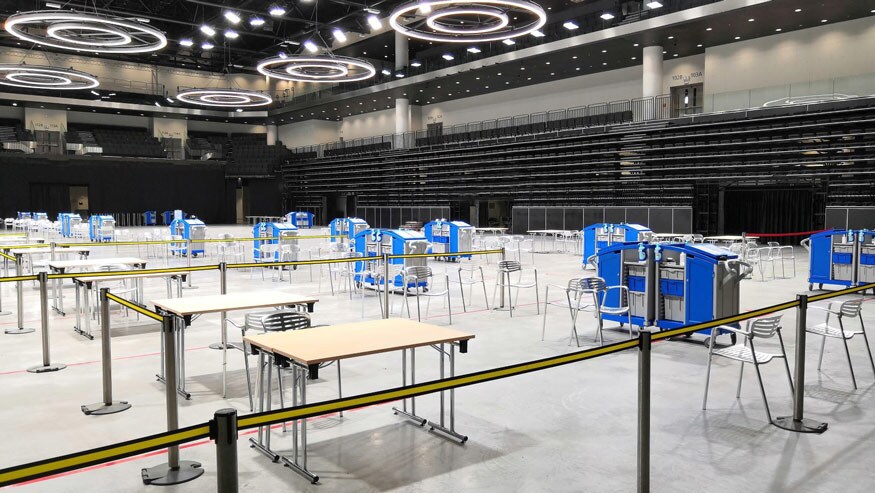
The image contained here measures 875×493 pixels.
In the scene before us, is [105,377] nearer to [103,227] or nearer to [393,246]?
[393,246]

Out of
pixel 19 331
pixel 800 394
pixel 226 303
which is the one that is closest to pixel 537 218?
pixel 19 331

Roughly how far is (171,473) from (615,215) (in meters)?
23.9

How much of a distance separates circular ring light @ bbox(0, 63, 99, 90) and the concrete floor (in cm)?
2357

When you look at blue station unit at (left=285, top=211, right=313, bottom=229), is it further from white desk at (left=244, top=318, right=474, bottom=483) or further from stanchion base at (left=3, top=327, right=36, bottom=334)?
white desk at (left=244, top=318, right=474, bottom=483)

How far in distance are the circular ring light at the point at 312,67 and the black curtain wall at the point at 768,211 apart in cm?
1514

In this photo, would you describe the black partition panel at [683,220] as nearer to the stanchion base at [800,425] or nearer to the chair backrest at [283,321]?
the stanchion base at [800,425]

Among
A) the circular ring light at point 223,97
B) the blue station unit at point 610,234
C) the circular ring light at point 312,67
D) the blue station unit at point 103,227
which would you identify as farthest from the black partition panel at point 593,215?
the blue station unit at point 103,227

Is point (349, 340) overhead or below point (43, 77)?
below

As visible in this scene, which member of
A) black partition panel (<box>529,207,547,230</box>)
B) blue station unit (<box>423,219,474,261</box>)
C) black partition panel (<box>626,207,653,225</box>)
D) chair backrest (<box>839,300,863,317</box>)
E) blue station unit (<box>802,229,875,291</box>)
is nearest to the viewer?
chair backrest (<box>839,300,863,317</box>)

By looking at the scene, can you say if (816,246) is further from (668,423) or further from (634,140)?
(634,140)

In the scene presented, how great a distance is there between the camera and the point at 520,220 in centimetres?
2991

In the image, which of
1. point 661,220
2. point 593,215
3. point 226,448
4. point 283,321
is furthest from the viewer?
point 593,215

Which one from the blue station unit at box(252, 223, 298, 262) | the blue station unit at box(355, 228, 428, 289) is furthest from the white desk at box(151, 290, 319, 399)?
the blue station unit at box(252, 223, 298, 262)

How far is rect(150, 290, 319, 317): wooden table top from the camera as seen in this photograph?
17.5 feet
